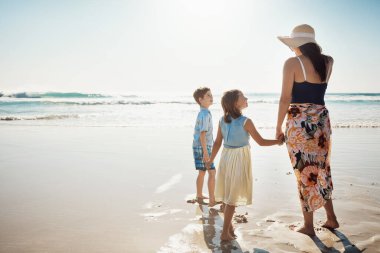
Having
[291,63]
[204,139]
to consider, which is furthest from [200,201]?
[291,63]

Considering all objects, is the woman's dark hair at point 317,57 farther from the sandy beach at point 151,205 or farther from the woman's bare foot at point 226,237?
the woman's bare foot at point 226,237

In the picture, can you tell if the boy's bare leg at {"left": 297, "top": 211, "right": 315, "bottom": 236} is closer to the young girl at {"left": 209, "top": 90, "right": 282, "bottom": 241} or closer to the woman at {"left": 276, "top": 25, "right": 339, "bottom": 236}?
the woman at {"left": 276, "top": 25, "right": 339, "bottom": 236}

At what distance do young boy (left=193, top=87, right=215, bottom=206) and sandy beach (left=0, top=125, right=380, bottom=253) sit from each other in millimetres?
303

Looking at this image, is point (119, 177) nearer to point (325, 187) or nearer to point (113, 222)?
point (113, 222)

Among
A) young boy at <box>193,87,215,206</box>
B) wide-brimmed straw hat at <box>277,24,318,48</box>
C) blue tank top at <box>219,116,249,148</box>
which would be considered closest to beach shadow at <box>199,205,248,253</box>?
young boy at <box>193,87,215,206</box>

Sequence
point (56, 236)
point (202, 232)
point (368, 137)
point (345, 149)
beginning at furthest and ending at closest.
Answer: point (368, 137)
point (345, 149)
point (202, 232)
point (56, 236)

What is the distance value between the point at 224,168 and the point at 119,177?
290 cm

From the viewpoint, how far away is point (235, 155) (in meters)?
3.78

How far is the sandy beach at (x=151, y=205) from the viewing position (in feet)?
11.6

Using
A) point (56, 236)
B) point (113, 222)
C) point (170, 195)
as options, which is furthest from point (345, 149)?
point (56, 236)

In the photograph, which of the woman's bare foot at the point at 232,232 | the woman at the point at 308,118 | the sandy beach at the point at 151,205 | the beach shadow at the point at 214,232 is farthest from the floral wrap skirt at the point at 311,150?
the beach shadow at the point at 214,232

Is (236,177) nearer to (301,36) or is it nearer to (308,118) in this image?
(308,118)

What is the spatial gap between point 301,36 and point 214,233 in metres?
2.34

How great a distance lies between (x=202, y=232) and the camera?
12.8 feet
